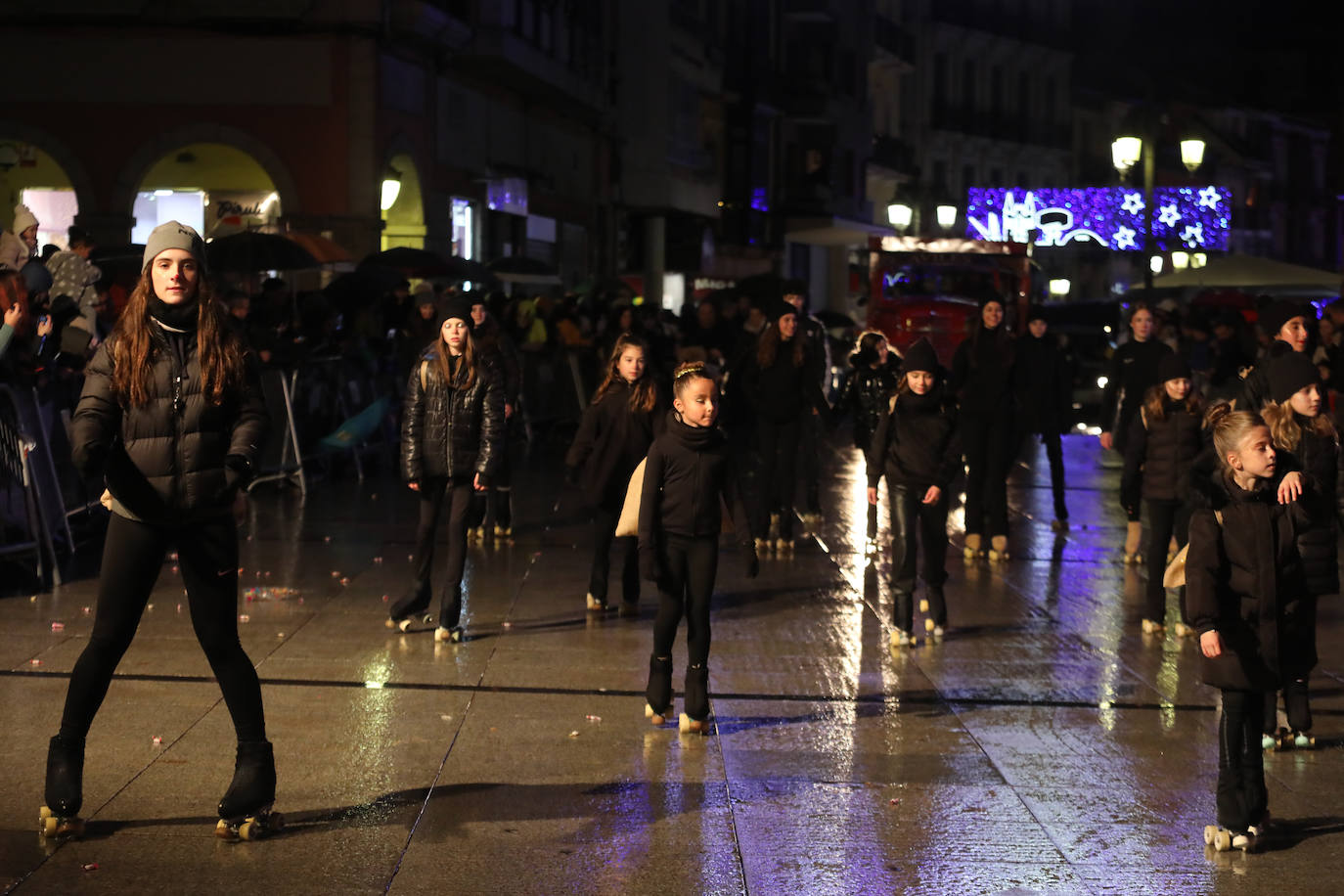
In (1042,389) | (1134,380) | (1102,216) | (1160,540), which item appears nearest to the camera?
(1160,540)

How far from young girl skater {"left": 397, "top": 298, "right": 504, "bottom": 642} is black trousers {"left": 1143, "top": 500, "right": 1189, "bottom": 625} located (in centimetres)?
375

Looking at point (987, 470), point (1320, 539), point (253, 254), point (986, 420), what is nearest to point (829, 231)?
point (253, 254)

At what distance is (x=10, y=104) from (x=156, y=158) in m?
2.11

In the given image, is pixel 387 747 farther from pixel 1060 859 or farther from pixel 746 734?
pixel 1060 859

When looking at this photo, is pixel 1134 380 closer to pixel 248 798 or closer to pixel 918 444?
pixel 918 444

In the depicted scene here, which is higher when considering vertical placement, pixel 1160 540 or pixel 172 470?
pixel 172 470

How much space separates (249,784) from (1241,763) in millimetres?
3335

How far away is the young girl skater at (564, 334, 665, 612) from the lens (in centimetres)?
1042

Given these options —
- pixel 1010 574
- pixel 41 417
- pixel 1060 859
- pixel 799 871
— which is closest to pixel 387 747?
pixel 799 871

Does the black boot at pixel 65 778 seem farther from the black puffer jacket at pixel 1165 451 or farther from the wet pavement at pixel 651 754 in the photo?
the black puffer jacket at pixel 1165 451

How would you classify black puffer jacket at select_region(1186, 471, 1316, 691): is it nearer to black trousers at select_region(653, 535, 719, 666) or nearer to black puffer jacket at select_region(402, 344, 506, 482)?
black trousers at select_region(653, 535, 719, 666)

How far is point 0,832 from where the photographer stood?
5.89 metres

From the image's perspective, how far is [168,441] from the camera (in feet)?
18.8

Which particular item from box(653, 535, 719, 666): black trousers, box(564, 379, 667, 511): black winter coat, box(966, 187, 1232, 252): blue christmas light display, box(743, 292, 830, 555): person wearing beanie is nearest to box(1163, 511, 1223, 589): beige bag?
box(653, 535, 719, 666): black trousers
